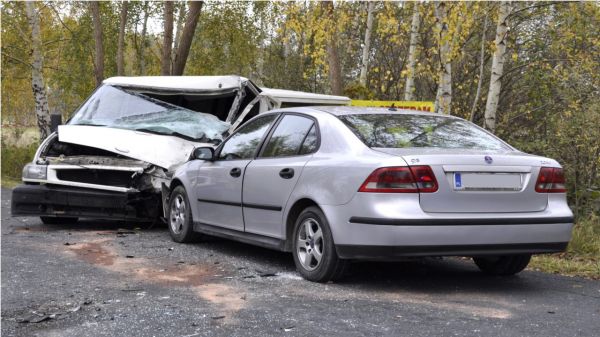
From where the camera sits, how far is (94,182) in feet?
32.1

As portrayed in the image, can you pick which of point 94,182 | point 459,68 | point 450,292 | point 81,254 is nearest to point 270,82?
point 459,68

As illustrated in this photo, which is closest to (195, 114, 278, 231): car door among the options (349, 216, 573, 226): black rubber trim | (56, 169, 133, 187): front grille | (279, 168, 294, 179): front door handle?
(279, 168, 294, 179): front door handle

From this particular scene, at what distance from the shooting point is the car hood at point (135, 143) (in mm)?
9578

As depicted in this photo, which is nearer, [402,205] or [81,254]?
[402,205]

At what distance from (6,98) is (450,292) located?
43895mm

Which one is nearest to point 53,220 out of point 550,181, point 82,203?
point 82,203

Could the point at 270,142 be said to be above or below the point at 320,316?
above

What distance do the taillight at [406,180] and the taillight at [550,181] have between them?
0.94 m

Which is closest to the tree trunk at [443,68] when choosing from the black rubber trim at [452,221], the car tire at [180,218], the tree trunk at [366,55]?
the car tire at [180,218]

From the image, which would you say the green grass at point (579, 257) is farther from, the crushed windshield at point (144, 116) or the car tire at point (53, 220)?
the car tire at point (53, 220)

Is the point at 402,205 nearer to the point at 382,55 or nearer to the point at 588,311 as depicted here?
the point at 588,311

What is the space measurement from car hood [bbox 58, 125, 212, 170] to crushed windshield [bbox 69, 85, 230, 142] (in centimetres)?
18

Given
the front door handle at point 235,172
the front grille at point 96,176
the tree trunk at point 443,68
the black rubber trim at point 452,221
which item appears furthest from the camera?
the tree trunk at point 443,68

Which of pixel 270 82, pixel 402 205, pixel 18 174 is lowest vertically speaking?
pixel 18 174
